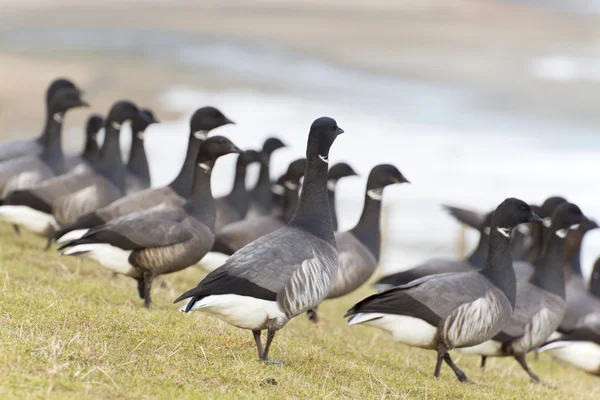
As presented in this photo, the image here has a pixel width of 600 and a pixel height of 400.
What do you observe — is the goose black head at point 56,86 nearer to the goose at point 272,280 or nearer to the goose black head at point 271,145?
the goose black head at point 271,145

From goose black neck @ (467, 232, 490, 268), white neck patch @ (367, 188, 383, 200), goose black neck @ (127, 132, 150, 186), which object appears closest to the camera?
white neck patch @ (367, 188, 383, 200)

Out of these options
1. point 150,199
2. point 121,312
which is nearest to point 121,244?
point 121,312

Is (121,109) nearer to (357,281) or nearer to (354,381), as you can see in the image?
(357,281)

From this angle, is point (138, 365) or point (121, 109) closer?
point (138, 365)

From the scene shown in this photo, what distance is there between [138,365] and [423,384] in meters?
3.18

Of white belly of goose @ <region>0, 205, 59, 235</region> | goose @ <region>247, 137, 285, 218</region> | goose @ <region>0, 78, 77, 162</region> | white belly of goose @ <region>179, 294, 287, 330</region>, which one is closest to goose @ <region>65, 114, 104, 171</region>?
goose @ <region>0, 78, 77, 162</region>

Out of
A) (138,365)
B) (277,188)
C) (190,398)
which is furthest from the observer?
(277,188)

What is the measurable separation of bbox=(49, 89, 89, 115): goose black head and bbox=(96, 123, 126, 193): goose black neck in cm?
240

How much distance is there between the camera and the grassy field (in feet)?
22.3

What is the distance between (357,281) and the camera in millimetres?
12781

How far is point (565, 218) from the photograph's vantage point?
1259 centimetres

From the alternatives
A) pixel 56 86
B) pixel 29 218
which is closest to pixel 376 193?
pixel 29 218

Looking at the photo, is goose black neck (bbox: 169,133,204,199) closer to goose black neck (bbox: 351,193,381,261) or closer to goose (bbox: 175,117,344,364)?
goose black neck (bbox: 351,193,381,261)

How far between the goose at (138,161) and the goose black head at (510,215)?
9321mm
